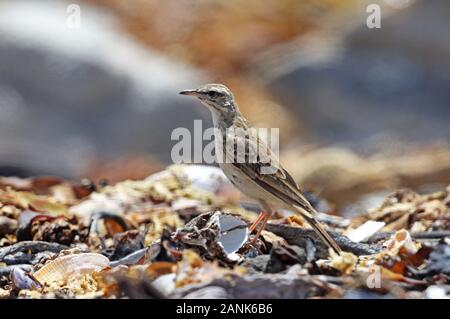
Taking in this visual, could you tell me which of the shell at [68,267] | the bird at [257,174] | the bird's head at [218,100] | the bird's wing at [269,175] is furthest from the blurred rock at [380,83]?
the shell at [68,267]

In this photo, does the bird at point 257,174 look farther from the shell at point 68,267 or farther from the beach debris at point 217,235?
the shell at point 68,267

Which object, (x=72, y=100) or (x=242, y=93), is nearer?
(x=72, y=100)

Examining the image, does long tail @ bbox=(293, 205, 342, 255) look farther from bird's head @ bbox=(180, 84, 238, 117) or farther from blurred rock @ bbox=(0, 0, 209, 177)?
blurred rock @ bbox=(0, 0, 209, 177)

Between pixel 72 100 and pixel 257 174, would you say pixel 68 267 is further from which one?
pixel 72 100

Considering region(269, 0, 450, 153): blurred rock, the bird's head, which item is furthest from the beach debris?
region(269, 0, 450, 153): blurred rock

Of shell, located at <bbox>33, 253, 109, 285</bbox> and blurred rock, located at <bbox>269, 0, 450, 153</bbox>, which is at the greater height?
blurred rock, located at <bbox>269, 0, 450, 153</bbox>

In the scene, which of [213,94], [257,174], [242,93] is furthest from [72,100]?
[257,174]

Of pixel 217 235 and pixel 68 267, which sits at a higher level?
pixel 217 235
